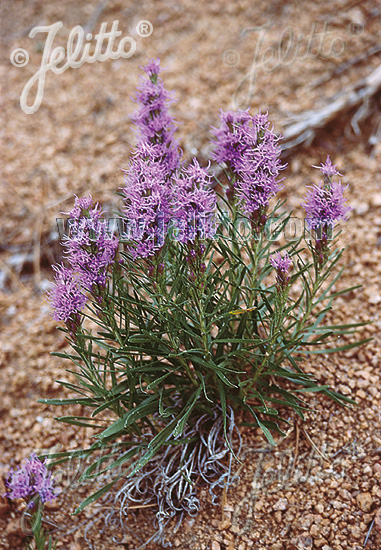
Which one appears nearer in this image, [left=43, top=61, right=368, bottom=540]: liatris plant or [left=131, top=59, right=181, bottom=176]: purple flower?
[left=43, top=61, right=368, bottom=540]: liatris plant

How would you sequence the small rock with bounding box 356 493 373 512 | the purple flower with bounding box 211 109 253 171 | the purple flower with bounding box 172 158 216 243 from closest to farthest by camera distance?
the purple flower with bounding box 172 158 216 243
the purple flower with bounding box 211 109 253 171
the small rock with bounding box 356 493 373 512

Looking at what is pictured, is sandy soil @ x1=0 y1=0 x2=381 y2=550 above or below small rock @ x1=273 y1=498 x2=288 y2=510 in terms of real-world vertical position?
above

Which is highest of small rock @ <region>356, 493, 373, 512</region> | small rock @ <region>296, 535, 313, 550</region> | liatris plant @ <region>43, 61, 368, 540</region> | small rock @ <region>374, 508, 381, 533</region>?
liatris plant @ <region>43, 61, 368, 540</region>

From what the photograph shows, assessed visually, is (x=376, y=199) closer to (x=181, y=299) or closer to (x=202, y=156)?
(x=202, y=156)

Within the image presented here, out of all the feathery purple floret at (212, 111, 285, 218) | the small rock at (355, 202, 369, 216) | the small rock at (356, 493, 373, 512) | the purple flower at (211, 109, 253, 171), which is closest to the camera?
the feathery purple floret at (212, 111, 285, 218)

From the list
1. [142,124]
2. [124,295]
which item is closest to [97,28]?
[142,124]

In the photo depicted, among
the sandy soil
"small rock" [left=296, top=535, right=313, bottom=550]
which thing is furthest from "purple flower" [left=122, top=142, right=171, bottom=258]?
"small rock" [left=296, top=535, right=313, bottom=550]

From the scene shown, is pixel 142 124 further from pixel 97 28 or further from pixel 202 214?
pixel 97 28

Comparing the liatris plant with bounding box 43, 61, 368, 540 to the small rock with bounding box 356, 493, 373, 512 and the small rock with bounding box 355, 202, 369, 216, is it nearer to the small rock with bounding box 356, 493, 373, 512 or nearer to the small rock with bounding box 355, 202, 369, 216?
the small rock with bounding box 356, 493, 373, 512
